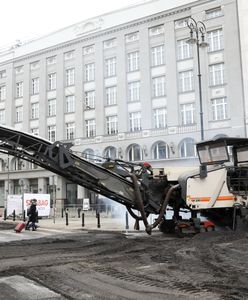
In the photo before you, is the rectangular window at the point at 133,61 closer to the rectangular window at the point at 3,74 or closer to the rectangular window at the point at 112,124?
the rectangular window at the point at 112,124

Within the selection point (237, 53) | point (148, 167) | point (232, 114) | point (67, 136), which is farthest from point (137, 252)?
point (67, 136)

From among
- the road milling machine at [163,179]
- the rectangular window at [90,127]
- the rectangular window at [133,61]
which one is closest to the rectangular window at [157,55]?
the rectangular window at [133,61]

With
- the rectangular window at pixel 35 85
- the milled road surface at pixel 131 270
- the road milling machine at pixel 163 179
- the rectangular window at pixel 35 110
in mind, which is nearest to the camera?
the milled road surface at pixel 131 270

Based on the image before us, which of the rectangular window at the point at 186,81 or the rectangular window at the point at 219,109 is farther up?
the rectangular window at the point at 186,81

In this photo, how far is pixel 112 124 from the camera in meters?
43.0

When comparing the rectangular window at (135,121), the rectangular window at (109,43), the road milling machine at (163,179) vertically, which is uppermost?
the rectangular window at (109,43)

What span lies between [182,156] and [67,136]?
14.9 meters

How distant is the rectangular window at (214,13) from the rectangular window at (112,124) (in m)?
13.6

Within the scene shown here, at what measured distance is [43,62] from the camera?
1908 inches

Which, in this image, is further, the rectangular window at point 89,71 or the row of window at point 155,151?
the rectangular window at point 89,71

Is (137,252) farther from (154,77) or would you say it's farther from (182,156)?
(154,77)

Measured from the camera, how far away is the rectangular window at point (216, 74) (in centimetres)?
3717

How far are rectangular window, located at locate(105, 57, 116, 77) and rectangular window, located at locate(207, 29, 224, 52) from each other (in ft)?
33.0

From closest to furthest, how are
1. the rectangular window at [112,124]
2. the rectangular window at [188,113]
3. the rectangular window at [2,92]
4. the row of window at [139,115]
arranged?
the row of window at [139,115], the rectangular window at [188,113], the rectangular window at [112,124], the rectangular window at [2,92]
